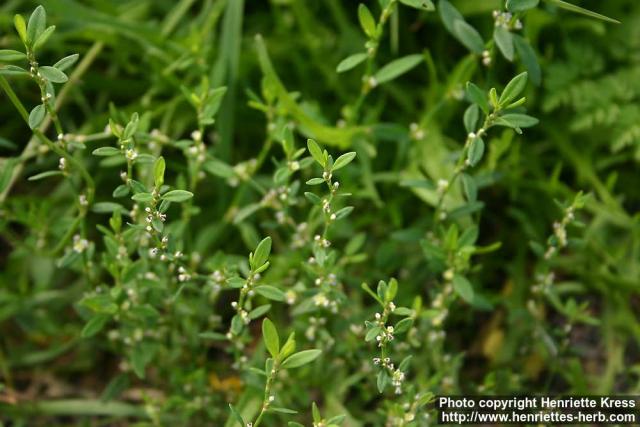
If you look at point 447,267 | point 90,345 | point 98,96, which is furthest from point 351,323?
point 98,96

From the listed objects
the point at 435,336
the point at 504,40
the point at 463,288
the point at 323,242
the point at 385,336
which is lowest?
the point at 435,336

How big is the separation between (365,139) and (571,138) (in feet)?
1.93

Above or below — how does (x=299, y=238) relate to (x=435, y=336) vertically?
above

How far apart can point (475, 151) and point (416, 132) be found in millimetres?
490

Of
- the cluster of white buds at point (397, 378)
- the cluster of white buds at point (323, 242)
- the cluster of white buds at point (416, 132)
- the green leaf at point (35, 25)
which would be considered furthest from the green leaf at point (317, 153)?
the cluster of white buds at point (416, 132)

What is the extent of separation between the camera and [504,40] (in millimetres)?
1478

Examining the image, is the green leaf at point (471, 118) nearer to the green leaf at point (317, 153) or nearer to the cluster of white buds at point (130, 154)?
the green leaf at point (317, 153)

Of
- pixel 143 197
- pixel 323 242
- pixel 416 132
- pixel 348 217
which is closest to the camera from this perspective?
pixel 143 197

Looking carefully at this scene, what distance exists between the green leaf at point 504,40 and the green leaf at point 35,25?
810 mm

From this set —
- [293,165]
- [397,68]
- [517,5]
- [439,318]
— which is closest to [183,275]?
[293,165]

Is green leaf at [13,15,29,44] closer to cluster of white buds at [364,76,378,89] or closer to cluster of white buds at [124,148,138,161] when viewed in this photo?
cluster of white buds at [124,148,138,161]

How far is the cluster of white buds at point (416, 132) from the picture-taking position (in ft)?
6.12

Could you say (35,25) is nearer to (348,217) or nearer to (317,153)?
(317,153)

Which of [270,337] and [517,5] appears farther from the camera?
[517,5]
